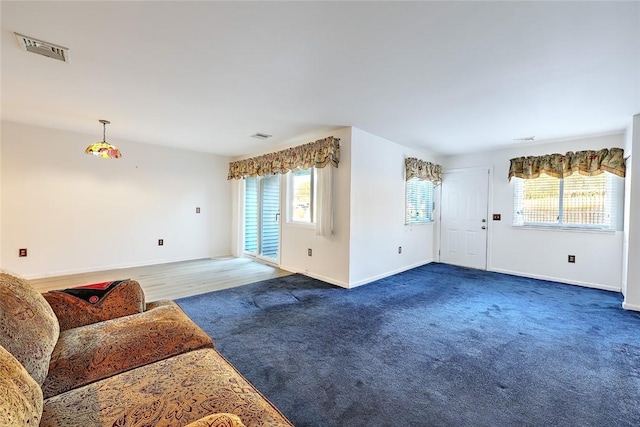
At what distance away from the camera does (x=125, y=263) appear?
4926 millimetres

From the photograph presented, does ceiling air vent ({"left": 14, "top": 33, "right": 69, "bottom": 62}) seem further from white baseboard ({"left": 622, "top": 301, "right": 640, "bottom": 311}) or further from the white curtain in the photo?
white baseboard ({"left": 622, "top": 301, "right": 640, "bottom": 311})

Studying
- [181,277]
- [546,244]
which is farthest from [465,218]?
[181,277]

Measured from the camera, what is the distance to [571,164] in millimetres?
4223

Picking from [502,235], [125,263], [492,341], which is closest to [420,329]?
[492,341]

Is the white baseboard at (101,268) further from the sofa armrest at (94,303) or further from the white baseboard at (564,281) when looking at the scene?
the white baseboard at (564,281)

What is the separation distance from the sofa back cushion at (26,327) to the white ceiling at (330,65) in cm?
159

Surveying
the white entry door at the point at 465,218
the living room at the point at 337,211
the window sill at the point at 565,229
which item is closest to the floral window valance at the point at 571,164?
the living room at the point at 337,211

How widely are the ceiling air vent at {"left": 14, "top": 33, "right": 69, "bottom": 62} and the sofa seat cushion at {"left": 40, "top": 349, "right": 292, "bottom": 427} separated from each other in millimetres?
2303

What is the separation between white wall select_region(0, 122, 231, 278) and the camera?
4020 mm

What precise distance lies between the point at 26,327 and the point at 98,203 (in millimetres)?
4314

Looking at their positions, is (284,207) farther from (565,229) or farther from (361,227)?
(565,229)

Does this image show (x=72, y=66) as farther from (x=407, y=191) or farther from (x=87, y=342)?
(x=407, y=191)

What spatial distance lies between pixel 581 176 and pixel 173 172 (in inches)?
275

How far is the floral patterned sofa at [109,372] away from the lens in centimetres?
91
